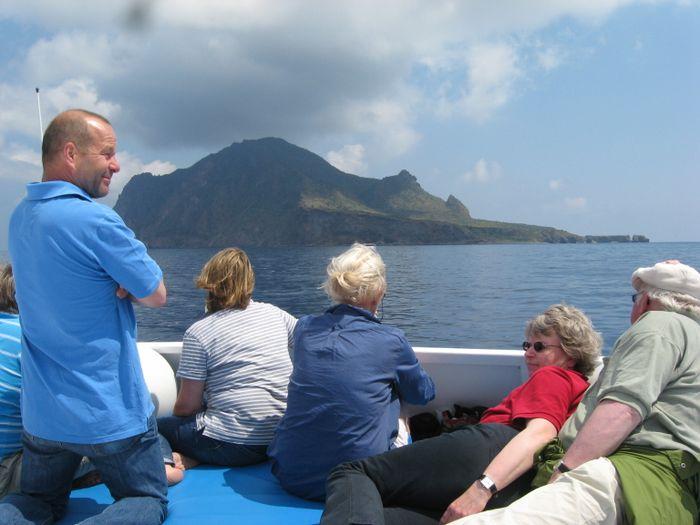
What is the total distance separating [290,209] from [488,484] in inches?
6128

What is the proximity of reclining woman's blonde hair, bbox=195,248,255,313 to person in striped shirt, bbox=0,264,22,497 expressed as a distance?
3.05ft

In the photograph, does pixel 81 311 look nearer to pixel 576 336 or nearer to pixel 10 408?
pixel 10 408

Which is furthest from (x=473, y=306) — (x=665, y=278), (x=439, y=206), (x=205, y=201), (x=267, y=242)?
(x=205, y=201)

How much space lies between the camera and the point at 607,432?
180 centimetres

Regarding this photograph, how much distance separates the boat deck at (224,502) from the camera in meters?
2.41

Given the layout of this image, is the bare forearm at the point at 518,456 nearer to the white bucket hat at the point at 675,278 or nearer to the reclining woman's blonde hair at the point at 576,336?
the reclining woman's blonde hair at the point at 576,336

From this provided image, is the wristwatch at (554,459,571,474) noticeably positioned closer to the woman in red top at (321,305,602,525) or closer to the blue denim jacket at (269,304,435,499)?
the woman in red top at (321,305,602,525)

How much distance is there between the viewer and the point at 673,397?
186 cm

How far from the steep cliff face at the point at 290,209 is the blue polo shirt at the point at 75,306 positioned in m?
122

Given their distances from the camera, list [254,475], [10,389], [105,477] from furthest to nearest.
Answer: [254,475], [10,389], [105,477]

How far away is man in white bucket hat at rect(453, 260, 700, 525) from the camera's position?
1682 mm

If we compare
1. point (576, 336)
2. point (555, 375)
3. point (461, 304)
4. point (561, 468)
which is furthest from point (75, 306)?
point (461, 304)

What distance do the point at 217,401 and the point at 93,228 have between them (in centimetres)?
133

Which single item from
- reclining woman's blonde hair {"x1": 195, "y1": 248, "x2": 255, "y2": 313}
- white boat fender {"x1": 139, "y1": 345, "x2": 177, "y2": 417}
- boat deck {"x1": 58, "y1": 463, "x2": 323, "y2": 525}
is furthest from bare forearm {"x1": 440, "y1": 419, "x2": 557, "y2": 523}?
white boat fender {"x1": 139, "y1": 345, "x2": 177, "y2": 417}
